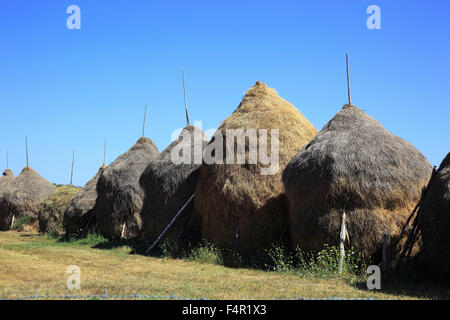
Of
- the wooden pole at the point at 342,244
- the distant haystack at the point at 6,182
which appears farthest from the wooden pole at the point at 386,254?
the distant haystack at the point at 6,182

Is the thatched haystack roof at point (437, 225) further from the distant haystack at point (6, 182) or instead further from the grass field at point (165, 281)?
the distant haystack at point (6, 182)

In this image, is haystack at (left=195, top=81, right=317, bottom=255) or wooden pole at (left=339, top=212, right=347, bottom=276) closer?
wooden pole at (left=339, top=212, right=347, bottom=276)

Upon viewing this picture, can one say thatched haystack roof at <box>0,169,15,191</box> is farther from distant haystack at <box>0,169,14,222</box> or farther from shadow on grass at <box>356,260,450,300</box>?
shadow on grass at <box>356,260,450,300</box>

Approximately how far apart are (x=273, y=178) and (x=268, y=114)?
1.99m

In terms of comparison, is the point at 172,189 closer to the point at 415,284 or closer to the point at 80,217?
the point at 80,217

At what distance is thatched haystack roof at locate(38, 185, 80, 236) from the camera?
20.5m

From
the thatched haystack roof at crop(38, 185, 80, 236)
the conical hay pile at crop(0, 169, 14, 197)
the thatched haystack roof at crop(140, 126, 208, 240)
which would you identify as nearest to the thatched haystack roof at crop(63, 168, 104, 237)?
the thatched haystack roof at crop(38, 185, 80, 236)

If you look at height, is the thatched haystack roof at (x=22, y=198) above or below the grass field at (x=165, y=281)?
above

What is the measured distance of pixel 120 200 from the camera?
1642 centimetres

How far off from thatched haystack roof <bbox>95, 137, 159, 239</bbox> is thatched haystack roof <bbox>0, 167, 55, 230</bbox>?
8.23m

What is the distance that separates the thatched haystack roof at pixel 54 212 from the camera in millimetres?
20484

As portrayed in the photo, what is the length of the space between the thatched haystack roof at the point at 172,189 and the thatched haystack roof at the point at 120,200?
4.35 ft

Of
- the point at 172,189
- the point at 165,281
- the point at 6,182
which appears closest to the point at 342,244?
the point at 165,281

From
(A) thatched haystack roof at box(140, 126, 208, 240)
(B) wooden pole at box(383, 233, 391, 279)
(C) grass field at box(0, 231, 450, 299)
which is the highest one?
(A) thatched haystack roof at box(140, 126, 208, 240)
